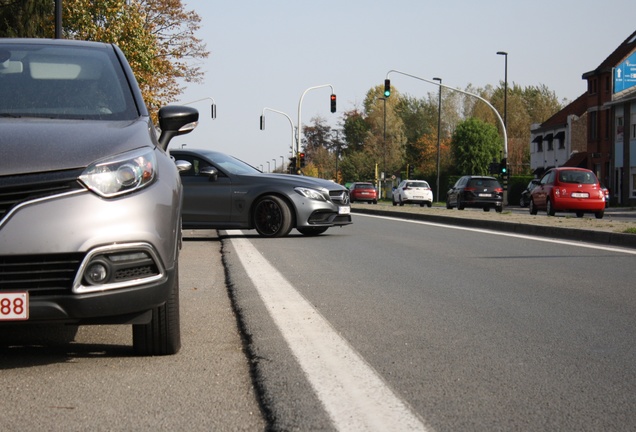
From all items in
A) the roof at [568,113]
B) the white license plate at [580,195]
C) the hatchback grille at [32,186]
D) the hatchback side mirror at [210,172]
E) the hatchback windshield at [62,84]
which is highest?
the roof at [568,113]

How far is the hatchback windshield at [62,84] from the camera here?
5555 millimetres

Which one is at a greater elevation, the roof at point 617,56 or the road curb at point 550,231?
the roof at point 617,56

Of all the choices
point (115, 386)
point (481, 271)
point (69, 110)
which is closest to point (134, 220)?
point (115, 386)

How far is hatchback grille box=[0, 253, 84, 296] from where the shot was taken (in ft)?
14.5

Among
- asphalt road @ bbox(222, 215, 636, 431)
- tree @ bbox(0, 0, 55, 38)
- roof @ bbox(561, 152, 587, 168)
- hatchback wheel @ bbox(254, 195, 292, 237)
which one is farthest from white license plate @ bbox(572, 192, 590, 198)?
roof @ bbox(561, 152, 587, 168)

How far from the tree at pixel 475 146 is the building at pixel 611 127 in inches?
932

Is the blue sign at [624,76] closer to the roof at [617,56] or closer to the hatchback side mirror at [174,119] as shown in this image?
the roof at [617,56]

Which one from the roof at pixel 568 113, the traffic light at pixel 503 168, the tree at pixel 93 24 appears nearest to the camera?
the tree at pixel 93 24

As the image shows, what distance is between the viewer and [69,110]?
5.56 m

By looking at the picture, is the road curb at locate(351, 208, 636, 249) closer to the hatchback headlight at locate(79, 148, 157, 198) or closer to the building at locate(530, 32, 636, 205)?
the hatchback headlight at locate(79, 148, 157, 198)

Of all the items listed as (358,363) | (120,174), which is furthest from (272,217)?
(120,174)

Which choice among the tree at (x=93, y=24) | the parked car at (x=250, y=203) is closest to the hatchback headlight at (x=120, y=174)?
the parked car at (x=250, y=203)

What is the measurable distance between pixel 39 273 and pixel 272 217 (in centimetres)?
1145

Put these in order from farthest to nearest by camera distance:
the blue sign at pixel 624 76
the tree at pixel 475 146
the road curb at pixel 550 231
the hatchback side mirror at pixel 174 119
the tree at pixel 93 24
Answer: the tree at pixel 475 146, the blue sign at pixel 624 76, the tree at pixel 93 24, the road curb at pixel 550 231, the hatchback side mirror at pixel 174 119
